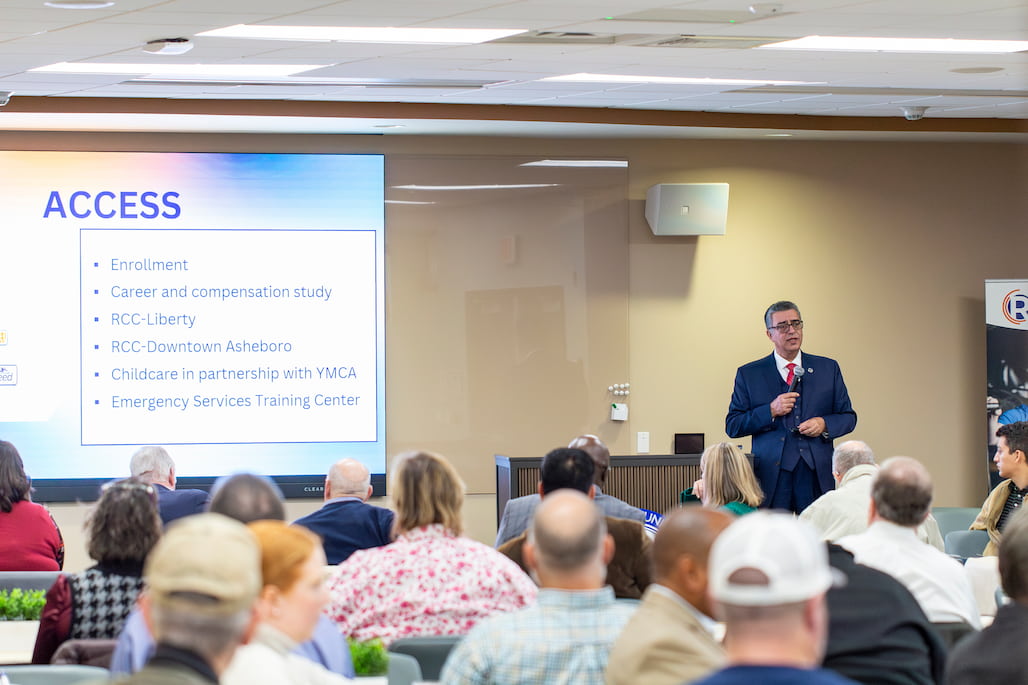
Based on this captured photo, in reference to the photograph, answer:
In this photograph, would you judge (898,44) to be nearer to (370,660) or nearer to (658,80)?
(658,80)

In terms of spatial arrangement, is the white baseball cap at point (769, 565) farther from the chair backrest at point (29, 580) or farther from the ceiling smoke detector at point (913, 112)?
the ceiling smoke detector at point (913, 112)

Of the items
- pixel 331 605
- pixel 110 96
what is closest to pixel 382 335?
pixel 110 96

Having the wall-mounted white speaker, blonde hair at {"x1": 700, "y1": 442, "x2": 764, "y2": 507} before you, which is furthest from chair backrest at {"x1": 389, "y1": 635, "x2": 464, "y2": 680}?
the wall-mounted white speaker

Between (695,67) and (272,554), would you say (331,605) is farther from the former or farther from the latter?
(695,67)

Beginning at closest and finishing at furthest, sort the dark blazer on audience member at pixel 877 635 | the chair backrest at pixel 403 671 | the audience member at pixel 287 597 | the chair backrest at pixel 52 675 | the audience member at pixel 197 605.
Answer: the audience member at pixel 197 605, the audience member at pixel 287 597, the dark blazer on audience member at pixel 877 635, the chair backrest at pixel 52 675, the chair backrest at pixel 403 671

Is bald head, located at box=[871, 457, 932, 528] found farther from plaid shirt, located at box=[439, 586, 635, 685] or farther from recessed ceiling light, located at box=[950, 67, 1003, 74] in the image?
recessed ceiling light, located at box=[950, 67, 1003, 74]

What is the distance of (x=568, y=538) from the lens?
2.65 metres

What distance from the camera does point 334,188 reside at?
27.8 feet

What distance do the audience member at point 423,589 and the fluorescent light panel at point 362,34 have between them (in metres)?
2.60

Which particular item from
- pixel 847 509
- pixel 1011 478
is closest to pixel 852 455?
pixel 847 509

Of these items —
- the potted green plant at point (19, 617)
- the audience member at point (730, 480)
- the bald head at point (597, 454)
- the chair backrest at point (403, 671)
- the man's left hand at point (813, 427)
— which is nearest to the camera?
the chair backrest at point (403, 671)


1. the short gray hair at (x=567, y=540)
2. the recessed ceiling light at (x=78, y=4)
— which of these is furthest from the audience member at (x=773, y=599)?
the recessed ceiling light at (x=78, y=4)

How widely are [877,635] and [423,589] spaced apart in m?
1.41

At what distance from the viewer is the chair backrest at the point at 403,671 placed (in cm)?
318
